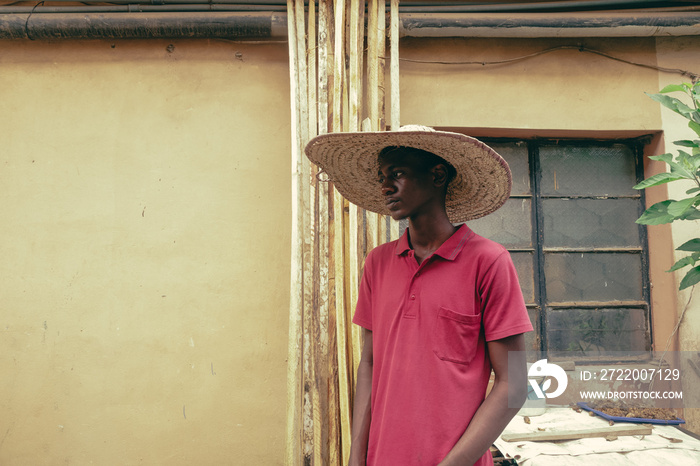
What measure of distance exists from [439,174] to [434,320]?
1.72 feet

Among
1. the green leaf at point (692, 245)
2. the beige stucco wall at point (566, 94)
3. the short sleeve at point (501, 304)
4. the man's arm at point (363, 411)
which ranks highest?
the beige stucco wall at point (566, 94)

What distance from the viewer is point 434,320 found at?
4.64 feet

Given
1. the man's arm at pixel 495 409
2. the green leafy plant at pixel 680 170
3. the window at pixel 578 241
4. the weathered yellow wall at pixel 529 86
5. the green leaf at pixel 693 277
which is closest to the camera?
the man's arm at pixel 495 409

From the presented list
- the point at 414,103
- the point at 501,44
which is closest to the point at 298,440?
the point at 414,103

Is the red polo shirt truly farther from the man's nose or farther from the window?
the window

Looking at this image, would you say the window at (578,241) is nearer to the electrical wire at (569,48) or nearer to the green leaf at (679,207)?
the electrical wire at (569,48)

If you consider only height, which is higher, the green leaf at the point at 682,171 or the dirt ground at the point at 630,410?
the green leaf at the point at 682,171

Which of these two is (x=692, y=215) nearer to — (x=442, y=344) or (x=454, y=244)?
(x=454, y=244)

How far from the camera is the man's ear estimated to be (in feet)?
5.23

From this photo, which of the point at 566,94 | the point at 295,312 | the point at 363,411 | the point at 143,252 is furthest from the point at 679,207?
the point at 143,252

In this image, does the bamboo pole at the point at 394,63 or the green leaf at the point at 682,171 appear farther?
the bamboo pole at the point at 394,63

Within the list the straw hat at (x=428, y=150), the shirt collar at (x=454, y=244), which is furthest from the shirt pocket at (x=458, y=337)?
the straw hat at (x=428, y=150)

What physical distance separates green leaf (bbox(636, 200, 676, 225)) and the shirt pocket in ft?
5.51

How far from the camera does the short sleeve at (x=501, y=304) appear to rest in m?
1.33
